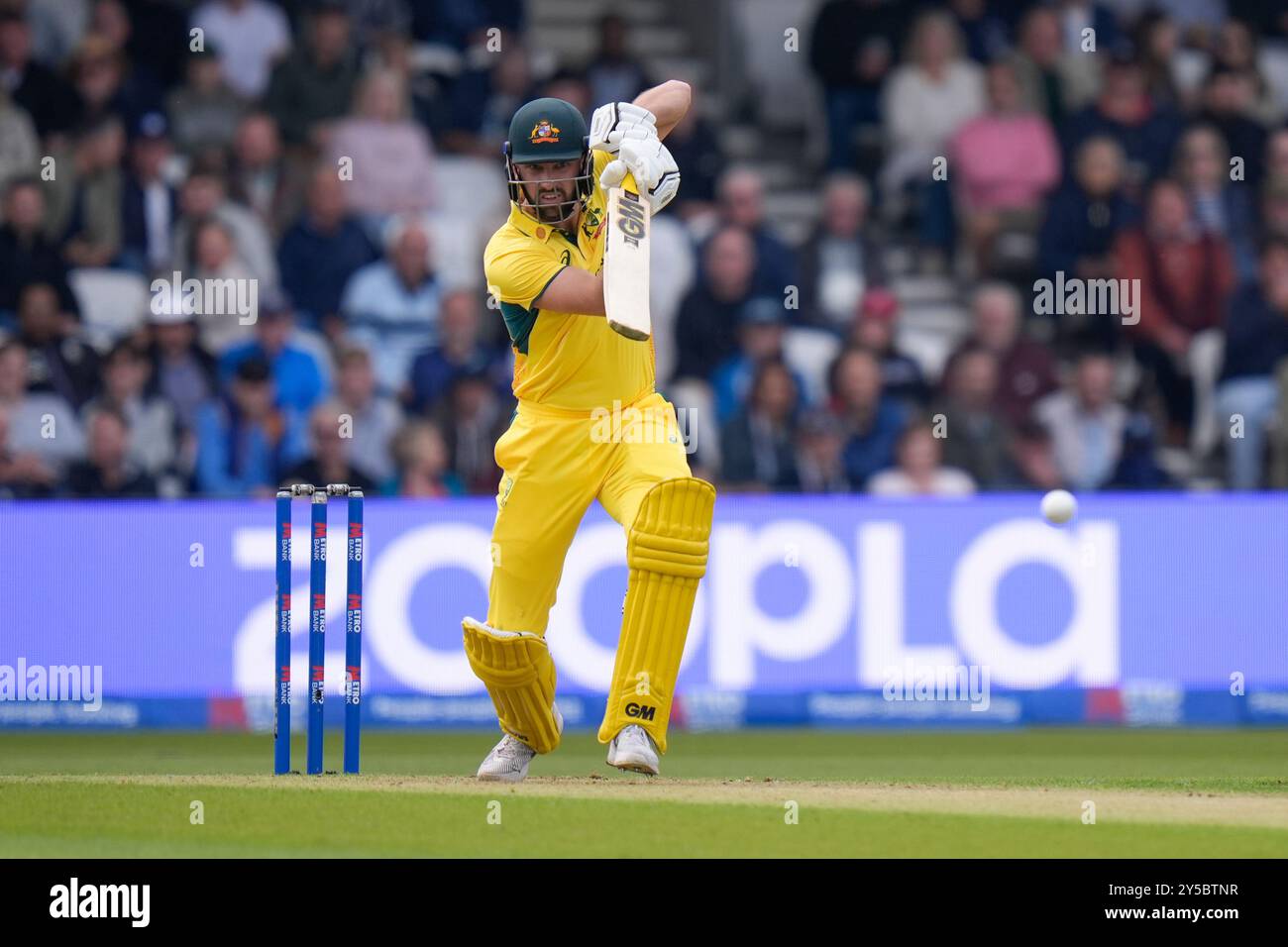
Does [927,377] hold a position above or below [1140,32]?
below

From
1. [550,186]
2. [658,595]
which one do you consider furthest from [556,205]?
[658,595]

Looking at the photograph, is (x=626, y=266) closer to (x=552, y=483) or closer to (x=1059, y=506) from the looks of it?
(x=552, y=483)

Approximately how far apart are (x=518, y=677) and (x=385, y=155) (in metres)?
7.56

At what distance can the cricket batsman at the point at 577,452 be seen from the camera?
7.72 m

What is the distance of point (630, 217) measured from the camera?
25.0ft

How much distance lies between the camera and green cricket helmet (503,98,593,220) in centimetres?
785

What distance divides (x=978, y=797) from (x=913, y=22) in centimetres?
937

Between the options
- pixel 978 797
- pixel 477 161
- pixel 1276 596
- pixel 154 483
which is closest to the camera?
pixel 978 797

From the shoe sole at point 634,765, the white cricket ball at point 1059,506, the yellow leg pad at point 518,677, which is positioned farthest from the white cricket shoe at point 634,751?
the white cricket ball at point 1059,506

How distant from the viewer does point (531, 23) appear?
16.8m

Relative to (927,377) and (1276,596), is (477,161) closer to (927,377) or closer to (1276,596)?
(927,377)

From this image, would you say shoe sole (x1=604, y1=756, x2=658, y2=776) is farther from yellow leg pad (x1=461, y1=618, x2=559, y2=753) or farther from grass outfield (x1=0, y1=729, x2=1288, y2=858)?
yellow leg pad (x1=461, y1=618, x2=559, y2=753)

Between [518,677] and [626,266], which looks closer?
[626,266]

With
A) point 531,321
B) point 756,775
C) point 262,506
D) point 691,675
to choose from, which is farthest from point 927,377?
point 531,321
